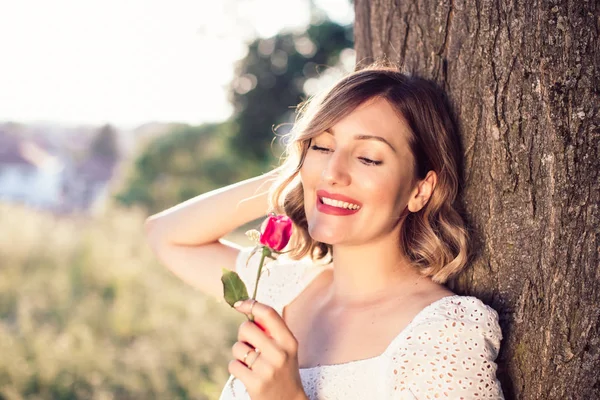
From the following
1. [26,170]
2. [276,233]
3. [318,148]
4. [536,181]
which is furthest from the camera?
[26,170]

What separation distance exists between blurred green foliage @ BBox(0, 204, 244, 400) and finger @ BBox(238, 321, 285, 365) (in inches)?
144

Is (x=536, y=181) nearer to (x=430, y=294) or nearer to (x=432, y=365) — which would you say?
(x=430, y=294)

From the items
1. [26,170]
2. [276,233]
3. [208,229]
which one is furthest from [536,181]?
[26,170]

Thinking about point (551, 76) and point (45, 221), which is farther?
point (45, 221)

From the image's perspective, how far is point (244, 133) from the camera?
16969 millimetres

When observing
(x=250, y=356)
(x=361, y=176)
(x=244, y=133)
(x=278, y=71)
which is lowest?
(x=244, y=133)

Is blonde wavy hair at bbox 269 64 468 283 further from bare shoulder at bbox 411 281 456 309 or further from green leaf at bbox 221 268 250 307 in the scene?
green leaf at bbox 221 268 250 307

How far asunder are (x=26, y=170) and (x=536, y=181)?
1214 inches

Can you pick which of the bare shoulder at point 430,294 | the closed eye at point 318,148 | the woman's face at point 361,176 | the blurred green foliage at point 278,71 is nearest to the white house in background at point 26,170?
the blurred green foliage at point 278,71

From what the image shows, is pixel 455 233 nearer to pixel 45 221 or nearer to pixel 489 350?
pixel 489 350

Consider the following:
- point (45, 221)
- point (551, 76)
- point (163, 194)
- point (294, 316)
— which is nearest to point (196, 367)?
point (294, 316)

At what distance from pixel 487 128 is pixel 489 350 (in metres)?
0.69

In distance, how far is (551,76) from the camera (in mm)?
1890

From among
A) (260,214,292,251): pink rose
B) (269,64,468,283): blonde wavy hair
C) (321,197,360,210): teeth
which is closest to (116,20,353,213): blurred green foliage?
(269,64,468,283): blonde wavy hair
